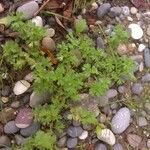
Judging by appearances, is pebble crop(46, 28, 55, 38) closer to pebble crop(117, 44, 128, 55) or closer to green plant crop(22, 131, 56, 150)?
pebble crop(117, 44, 128, 55)

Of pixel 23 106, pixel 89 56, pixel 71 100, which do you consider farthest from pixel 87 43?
pixel 23 106

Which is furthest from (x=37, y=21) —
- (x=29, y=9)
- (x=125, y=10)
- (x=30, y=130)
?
(x=30, y=130)

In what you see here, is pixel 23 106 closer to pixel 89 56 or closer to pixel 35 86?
pixel 35 86

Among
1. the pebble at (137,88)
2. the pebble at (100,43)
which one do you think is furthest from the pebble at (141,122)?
the pebble at (100,43)

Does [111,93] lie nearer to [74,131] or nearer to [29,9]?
[74,131]

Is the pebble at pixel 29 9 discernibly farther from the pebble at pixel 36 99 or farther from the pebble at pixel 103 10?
the pebble at pixel 36 99

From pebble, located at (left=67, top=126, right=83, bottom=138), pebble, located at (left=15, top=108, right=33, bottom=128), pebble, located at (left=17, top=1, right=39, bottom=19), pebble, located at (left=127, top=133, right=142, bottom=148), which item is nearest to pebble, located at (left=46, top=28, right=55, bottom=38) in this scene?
pebble, located at (left=17, top=1, right=39, bottom=19)
